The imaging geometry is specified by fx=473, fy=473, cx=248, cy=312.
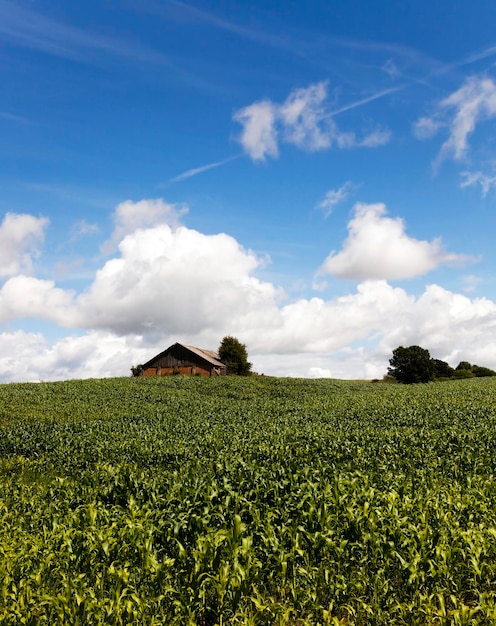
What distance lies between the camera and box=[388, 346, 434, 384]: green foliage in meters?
83.9

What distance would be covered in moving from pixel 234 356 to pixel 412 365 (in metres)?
33.1

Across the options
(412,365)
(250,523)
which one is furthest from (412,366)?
(250,523)

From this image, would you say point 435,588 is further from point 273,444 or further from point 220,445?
point 220,445

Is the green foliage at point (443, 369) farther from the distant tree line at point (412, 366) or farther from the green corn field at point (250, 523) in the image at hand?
the green corn field at point (250, 523)

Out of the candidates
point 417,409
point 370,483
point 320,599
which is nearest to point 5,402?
point 417,409

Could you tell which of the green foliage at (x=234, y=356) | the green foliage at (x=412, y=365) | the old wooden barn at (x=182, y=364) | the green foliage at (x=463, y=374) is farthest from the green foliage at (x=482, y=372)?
the old wooden barn at (x=182, y=364)

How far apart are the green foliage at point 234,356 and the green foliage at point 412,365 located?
97.0 feet

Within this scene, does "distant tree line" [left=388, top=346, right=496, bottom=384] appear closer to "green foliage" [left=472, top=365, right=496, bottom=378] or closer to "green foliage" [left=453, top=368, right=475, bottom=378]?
"green foliage" [left=453, top=368, right=475, bottom=378]

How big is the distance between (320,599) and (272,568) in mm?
897

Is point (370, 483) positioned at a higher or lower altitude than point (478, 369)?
lower

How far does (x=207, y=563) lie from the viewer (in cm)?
743

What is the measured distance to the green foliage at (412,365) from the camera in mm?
83875

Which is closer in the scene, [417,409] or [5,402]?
Result: [417,409]

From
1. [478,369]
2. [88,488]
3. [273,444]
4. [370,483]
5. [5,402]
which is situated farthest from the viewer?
[478,369]
